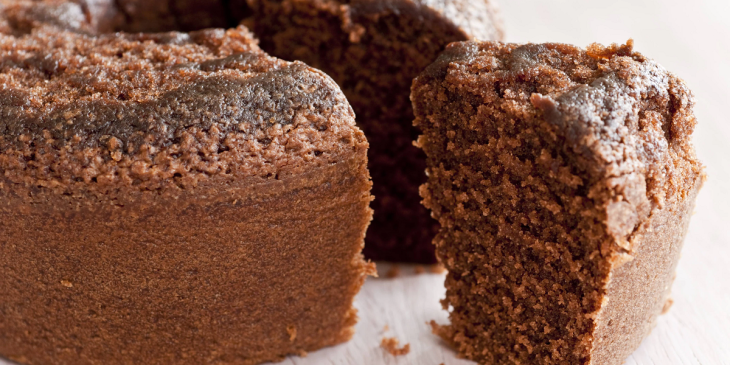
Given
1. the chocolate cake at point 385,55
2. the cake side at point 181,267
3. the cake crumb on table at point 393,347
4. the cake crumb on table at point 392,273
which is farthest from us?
the cake crumb on table at point 392,273

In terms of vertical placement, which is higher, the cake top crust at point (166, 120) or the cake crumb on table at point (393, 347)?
the cake top crust at point (166, 120)

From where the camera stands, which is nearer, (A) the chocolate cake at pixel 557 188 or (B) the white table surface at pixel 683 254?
(A) the chocolate cake at pixel 557 188

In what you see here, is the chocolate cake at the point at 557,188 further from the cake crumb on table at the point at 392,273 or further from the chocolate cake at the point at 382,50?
the cake crumb on table at the point at 392,273

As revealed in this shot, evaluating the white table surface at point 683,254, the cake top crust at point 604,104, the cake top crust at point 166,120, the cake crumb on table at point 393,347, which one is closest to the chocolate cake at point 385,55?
the white table surface at point 683,254

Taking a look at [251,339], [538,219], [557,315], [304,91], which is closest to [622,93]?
[538,219]

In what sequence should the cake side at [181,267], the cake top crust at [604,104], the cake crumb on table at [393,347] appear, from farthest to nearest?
the cake crumb on table at [393,347] < the cake side at [181,267] < the cake top crust at [604,104]

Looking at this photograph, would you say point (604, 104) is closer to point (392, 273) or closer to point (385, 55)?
point (385, 55)

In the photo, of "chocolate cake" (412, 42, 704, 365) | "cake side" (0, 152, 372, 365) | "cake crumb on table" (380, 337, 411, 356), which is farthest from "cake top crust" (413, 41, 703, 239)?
"cake crumb on table" (380, 337, 411, 356)

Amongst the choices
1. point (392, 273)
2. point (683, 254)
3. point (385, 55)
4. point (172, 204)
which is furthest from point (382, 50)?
point (683, 254)
